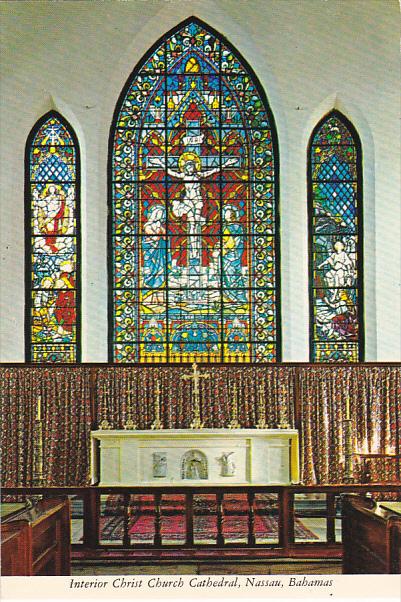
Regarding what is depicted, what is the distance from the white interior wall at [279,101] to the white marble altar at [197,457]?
1759 mm

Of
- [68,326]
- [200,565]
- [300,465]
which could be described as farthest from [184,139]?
[200,565]

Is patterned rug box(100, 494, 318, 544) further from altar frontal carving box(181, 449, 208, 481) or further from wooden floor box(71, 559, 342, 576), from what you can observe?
wooden floor box(71, 559, 342, 576)

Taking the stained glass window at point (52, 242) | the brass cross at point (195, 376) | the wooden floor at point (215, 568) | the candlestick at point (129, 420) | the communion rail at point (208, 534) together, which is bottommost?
the wooden floor at point (215, 568)

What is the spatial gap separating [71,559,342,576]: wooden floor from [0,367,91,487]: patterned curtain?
13.1 ft

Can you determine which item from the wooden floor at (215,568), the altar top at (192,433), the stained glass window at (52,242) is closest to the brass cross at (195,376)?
the altar top at (192,433)

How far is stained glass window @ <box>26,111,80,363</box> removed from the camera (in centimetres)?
1291

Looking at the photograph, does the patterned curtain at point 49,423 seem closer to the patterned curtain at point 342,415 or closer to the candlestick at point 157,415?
the candlestick at point 157,415

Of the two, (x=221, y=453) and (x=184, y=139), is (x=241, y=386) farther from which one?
(x=184, y=139)

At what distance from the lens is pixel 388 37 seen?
1273cm

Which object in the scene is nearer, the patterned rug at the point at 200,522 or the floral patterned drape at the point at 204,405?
the patterned rug at the point at 200,522

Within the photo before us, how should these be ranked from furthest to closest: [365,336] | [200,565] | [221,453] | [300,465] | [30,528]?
[365,336], [300,465], [221,453], [200,565], [30,528]

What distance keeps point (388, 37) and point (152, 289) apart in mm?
4834

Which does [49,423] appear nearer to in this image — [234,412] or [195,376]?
[195,376]

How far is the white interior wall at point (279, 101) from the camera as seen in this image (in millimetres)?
12695
